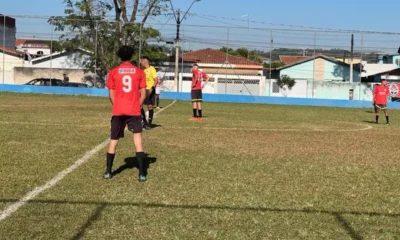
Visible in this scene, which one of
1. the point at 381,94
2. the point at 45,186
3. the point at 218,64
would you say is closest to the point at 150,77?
the point at 45,186

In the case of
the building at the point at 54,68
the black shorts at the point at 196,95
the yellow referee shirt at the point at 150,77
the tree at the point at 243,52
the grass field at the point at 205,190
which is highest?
the tree at the point at 243,52

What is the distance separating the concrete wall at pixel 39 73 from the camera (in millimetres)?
46906

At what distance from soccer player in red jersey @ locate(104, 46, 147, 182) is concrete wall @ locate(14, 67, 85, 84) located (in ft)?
137

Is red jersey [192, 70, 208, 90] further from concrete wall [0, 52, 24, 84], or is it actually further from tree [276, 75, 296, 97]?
tree [276, 75, 296, 97]

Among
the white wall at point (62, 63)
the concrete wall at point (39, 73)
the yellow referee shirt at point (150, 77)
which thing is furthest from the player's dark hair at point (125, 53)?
the concrete wall at point (39, 73)

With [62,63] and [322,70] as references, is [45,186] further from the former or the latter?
[322,70]

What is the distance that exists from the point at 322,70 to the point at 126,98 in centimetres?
4802

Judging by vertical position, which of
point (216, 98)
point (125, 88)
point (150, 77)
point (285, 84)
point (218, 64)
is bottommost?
point (216, 98)

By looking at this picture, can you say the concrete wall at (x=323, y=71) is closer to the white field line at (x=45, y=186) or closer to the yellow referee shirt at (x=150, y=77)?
the yellow referee shirt at (x=150, y=77)

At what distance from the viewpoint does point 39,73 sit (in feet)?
154

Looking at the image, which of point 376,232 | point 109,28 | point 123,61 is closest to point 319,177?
point 376,232

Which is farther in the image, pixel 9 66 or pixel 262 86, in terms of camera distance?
pixel 262 86

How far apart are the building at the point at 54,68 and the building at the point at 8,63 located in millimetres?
717

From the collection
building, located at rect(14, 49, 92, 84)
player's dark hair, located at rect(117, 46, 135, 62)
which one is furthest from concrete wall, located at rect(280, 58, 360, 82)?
player's dark hair, located at rect(117, 46, 135, 62)
